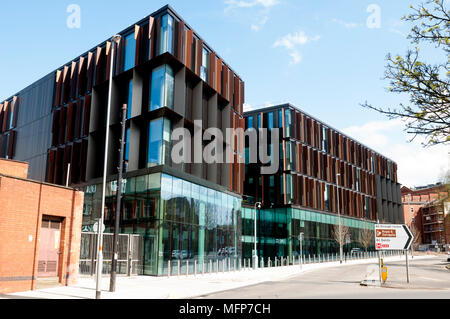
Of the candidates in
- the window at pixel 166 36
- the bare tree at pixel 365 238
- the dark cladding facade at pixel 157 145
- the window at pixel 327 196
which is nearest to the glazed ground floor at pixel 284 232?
the dark cladding facade at pixel 157 145

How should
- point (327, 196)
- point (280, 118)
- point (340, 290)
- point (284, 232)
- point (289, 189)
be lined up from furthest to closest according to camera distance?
point (327, 196) → point (280, 118) → point (289, 189) → point (284, 232) → point (340, 290)

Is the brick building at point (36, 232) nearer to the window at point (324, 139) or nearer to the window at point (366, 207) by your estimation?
the window at point (324, 139)

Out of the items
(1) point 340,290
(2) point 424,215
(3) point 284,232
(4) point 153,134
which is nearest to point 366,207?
(3) point 284,232

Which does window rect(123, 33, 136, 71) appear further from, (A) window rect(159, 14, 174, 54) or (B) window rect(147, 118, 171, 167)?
(B) window rect(147, 118, 171, 167)

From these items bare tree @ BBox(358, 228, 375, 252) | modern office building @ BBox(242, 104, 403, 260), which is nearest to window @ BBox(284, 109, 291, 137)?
modern office building @ BBox(242, 104, 403, 260)

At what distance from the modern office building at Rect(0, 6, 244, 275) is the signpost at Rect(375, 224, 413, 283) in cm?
1420

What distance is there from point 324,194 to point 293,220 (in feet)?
34.6

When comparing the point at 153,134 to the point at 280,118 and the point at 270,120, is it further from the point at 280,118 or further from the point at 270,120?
the point at 270,120

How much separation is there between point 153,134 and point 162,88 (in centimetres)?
368

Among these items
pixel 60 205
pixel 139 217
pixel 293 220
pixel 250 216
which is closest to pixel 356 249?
pixel 293 220

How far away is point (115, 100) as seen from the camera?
3456 centimetres

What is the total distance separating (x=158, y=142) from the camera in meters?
29.8

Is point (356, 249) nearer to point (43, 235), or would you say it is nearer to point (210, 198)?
point (210, 198)
